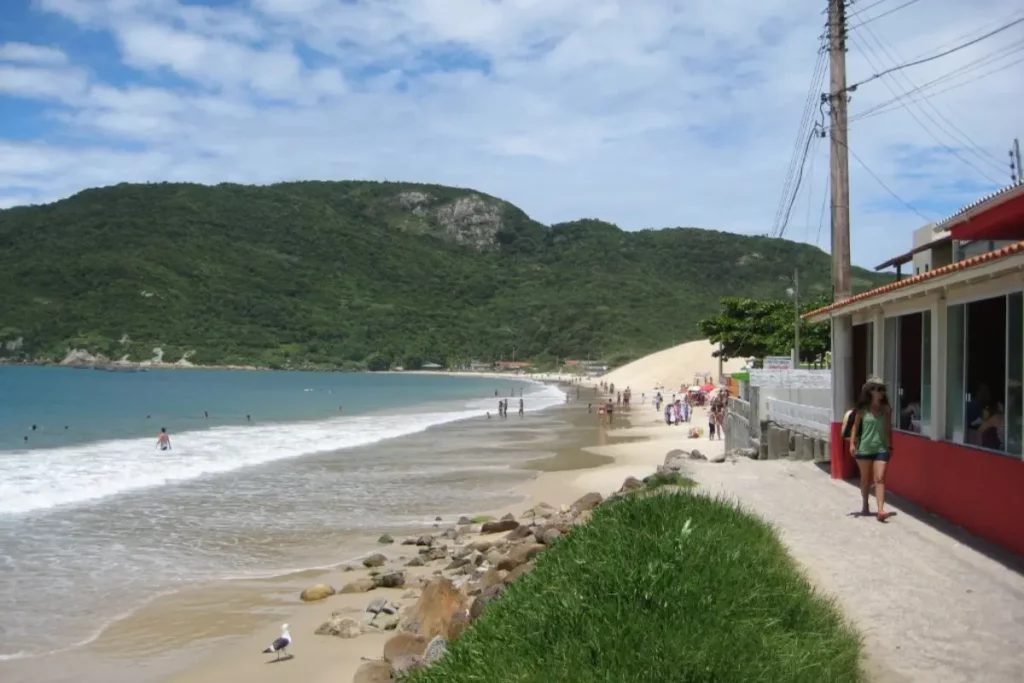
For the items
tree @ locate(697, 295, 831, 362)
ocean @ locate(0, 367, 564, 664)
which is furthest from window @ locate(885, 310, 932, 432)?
tree @ locate(697, 295, 831, 362)

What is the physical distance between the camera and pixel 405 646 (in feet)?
28.9

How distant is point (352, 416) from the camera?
173ft

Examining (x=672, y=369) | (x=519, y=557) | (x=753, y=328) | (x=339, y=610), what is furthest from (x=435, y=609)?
(x=672, y=369)

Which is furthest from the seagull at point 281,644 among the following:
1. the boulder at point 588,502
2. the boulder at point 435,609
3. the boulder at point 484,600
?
the boulder at point 588,502

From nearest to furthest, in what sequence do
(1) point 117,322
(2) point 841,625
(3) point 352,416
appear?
1. (2) point 841,625
2. (3) point 352,416
3. (1) point 117,322

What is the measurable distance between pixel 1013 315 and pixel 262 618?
891 centimetres

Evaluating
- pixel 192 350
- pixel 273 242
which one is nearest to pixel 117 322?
pixel 192 350

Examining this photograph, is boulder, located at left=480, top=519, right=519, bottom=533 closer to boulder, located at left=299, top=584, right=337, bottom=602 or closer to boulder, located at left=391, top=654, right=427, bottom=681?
boulder, located at left=299, top=584, right=337, bottom=602

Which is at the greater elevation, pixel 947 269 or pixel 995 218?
pixel 995 218

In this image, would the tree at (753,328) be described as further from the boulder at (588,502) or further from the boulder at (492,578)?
the boulder at (492,578)

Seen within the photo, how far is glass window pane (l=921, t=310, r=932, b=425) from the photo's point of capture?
10.4m

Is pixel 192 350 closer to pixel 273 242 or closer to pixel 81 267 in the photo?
pixel 81 267

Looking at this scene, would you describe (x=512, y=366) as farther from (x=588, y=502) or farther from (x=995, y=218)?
(x=995, y=218)

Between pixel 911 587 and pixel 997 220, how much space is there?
6.10 meters
